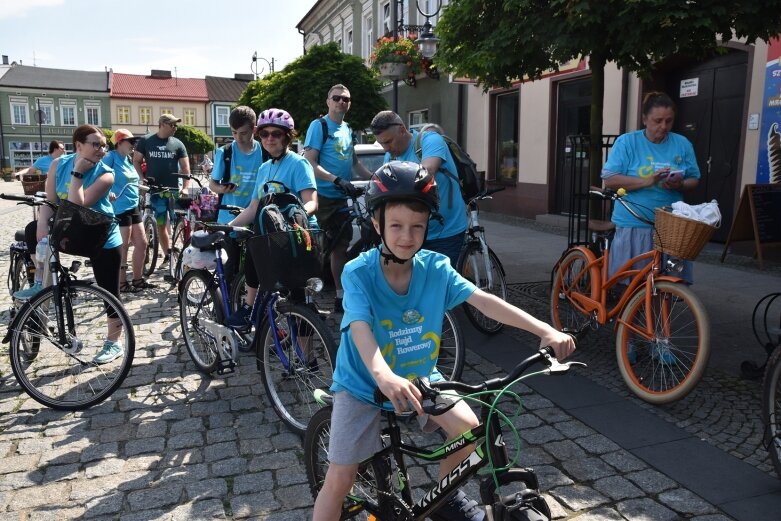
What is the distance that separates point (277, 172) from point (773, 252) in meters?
6.91

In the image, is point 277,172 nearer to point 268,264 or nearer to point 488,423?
point 268,264

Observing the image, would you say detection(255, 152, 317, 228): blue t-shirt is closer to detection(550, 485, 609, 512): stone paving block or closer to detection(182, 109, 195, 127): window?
detection(550, 485, 609, 512): stone paving block

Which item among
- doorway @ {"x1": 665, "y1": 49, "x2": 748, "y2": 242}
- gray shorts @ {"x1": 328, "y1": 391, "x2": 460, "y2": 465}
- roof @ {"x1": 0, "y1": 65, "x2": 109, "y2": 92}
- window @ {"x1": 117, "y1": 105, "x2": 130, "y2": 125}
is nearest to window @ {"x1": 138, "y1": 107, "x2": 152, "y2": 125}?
window @ {"x1": 117, "y1": 105, "x2": 130, "y2": 125}

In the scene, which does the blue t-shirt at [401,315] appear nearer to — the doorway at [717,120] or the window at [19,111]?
the doorway at [717,120]

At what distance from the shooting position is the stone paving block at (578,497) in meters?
3.07

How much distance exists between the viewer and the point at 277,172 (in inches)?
179

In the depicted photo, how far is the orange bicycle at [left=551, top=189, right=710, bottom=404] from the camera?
3.96 m

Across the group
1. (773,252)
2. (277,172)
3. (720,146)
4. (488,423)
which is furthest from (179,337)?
(720,146)

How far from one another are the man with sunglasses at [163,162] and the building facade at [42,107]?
66.4 metres

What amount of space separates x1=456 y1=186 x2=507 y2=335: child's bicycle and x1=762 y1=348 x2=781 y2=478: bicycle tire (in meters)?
2.62

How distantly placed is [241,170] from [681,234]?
3493mm

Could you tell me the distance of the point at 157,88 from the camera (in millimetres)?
78375

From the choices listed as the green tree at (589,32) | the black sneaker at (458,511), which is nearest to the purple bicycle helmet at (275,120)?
the green tree at (589,32)

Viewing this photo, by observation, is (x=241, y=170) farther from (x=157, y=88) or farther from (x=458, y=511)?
(x=157, y=88)
